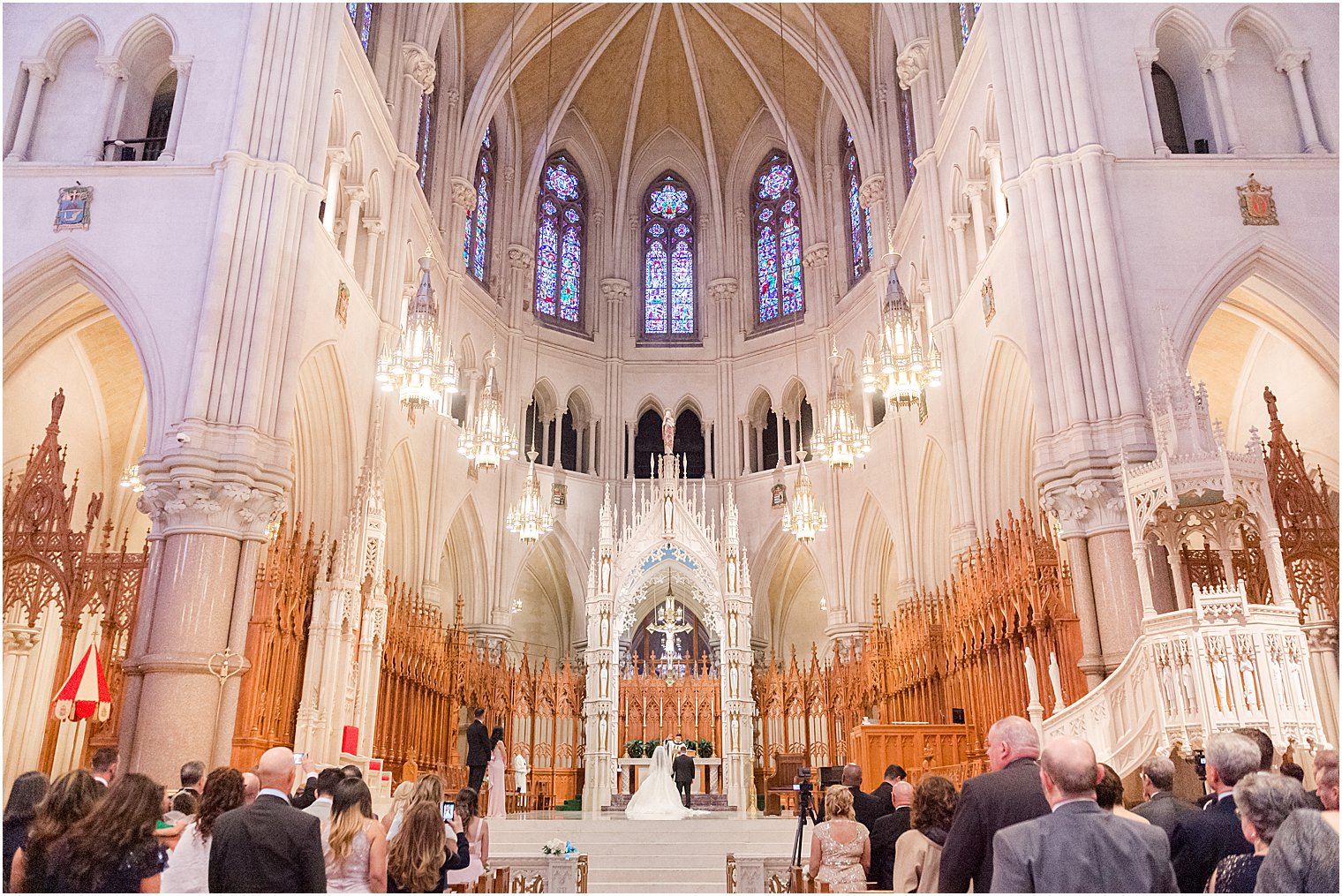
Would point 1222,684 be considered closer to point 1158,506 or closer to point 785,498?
point 1158,506

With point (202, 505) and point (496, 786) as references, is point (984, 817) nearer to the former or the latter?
point (202, 505)

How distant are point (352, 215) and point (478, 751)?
9.71 metres

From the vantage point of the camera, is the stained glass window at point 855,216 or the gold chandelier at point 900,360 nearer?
the gold chandelier at point 900,360

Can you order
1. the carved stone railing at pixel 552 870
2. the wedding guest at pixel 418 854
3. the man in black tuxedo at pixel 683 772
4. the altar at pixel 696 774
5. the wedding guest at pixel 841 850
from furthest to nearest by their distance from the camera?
the altar at pixel 696 774, the man in black tuxedo at pixel 683 772, the carved stone railing at pixel 552 870, the wedding guest at pixel 841 850, the wedding guest at pixel 418 854

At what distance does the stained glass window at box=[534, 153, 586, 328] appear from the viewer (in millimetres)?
28516

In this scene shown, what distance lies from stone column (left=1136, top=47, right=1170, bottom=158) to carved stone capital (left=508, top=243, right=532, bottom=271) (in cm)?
1651

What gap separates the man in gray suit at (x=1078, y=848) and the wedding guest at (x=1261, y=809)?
0.42 metres

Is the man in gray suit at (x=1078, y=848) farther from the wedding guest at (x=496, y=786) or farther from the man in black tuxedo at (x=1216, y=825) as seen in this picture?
the wedding guest at (x=496, y=786)

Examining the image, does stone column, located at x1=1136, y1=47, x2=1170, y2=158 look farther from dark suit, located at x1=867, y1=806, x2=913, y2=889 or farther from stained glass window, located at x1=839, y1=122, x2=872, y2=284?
dark suit, located at x1=867, y1=806, x2=913, y2=889

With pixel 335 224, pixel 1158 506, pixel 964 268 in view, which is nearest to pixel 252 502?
pixel 335 224

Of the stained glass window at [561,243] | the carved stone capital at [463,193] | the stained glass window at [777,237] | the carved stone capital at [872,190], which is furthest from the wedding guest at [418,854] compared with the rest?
the stained glass window at [777,237]

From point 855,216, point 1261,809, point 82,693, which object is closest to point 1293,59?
point 855,216

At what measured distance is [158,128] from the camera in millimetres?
16828

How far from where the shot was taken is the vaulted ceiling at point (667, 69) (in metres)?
24.6
